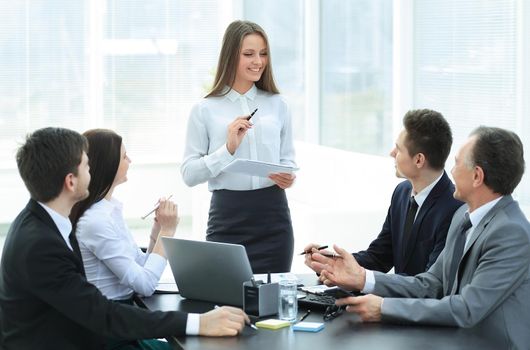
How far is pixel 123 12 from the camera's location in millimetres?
10305

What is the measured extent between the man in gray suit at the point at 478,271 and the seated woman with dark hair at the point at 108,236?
0.66m

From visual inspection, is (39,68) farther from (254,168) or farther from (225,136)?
(254,168)

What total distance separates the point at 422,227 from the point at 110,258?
1149mm

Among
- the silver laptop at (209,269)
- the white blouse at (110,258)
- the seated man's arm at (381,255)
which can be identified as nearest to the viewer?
the silver laptop at (209,269)

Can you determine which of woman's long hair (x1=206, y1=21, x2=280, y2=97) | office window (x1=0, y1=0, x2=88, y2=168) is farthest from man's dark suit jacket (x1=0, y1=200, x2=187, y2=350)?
office window (x1=0, y1=0, x2=88, y2=168)

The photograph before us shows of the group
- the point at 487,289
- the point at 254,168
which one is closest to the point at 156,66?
the point at 254,168

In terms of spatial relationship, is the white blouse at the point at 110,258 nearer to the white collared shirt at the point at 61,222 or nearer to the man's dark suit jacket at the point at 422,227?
the white collared shirt at the point at 61,222

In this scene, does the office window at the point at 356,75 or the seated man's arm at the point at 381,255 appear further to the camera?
the office window at the point at 356,75

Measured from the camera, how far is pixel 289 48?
9156 millimetres

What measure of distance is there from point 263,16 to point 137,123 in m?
2.09

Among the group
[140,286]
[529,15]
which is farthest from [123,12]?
[140,286]

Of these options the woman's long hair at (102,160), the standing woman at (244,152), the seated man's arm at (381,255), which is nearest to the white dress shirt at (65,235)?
the woman's long hair at (102,160)

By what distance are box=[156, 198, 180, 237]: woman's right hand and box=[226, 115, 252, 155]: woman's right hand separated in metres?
0.63

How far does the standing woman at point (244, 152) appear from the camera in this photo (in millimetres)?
3893
